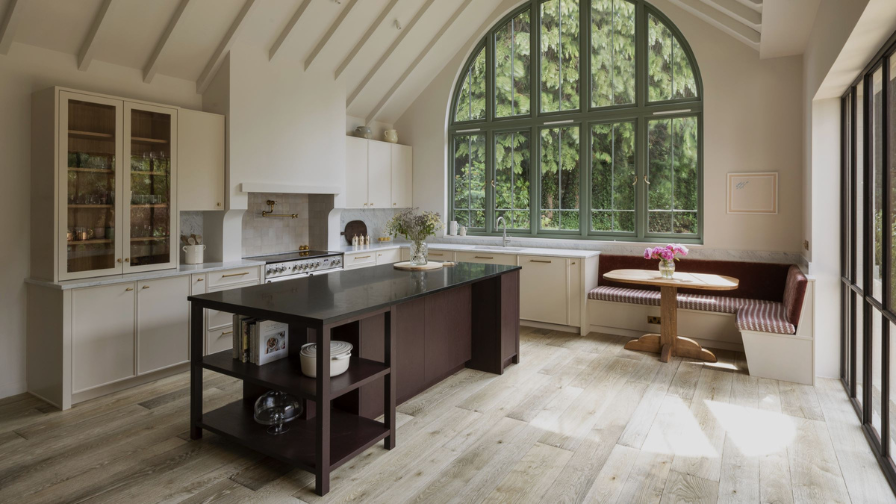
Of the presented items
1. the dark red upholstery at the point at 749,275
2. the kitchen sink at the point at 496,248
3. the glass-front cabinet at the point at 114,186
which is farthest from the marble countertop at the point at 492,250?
the glass-front cabinet at the point at 114,186

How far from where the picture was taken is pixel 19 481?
278cm

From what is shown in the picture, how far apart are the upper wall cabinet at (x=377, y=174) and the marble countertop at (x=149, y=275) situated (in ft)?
5.94

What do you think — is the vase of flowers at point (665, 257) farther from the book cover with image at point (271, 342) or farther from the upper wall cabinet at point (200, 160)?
the upper wall cabinet at point (200, 160)

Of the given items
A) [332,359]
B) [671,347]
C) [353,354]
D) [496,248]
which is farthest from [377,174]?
[332,359]

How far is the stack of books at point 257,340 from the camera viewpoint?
3.04 metres

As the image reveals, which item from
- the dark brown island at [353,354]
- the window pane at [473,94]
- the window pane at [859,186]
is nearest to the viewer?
the dark brown island at [353,354]

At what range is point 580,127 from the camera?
21.1ft

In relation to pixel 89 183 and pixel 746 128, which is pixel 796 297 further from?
pixel 89 183

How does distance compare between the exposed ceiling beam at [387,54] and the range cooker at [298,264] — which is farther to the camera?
the exposed ceiling beam at [387,54]

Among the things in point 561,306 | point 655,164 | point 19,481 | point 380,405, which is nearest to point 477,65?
point 655,164

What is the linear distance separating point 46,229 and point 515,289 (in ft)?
11.8

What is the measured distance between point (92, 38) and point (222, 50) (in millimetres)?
1034

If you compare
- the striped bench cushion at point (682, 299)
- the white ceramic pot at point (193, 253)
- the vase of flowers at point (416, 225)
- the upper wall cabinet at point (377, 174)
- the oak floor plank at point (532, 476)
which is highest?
the upper wall cabinet at point (377, 174)

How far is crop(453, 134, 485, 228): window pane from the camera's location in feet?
23.8
